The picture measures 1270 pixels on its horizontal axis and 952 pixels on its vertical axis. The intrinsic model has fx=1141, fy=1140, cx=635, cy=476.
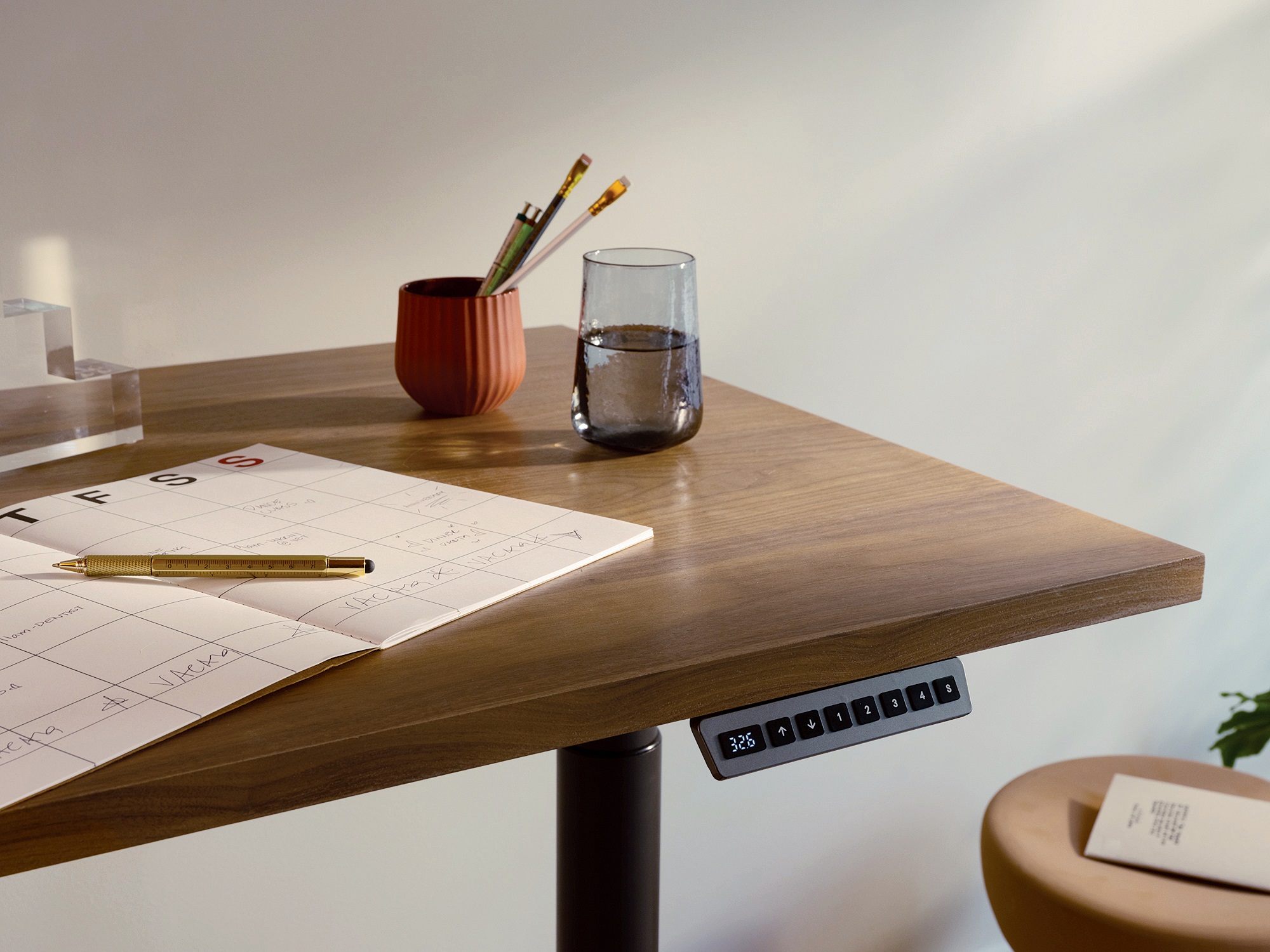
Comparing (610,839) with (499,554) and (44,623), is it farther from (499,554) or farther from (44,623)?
(44,623)

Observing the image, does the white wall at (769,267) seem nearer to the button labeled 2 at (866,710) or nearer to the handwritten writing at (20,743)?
the handwritten writing at (20,743)

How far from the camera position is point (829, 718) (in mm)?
568

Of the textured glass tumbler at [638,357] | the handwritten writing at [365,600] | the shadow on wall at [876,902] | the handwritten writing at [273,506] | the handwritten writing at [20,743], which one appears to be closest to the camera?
the handwritten writing at [20,743]

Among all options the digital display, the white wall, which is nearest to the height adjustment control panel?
the digital display

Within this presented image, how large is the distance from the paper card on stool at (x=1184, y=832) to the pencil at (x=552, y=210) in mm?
936

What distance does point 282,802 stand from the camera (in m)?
0.43

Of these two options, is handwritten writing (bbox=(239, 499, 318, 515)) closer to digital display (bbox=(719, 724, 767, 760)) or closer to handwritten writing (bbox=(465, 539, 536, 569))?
handwritten writing (bbox=(465, 539, 536, 569))

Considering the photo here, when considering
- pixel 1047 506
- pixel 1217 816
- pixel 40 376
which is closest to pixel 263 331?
pixel 40 376

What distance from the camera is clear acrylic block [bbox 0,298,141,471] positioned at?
2.40 feet

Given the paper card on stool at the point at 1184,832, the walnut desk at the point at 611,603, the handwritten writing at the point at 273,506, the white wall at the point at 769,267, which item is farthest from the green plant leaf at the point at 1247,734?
the handwritten writing at the point at 273,506

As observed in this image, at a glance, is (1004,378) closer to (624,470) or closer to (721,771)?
(624,470)

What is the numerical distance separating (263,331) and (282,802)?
36.1 inches

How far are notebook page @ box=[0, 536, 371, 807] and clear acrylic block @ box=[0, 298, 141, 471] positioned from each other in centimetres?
19

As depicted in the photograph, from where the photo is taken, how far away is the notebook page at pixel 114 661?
1.37 ft
